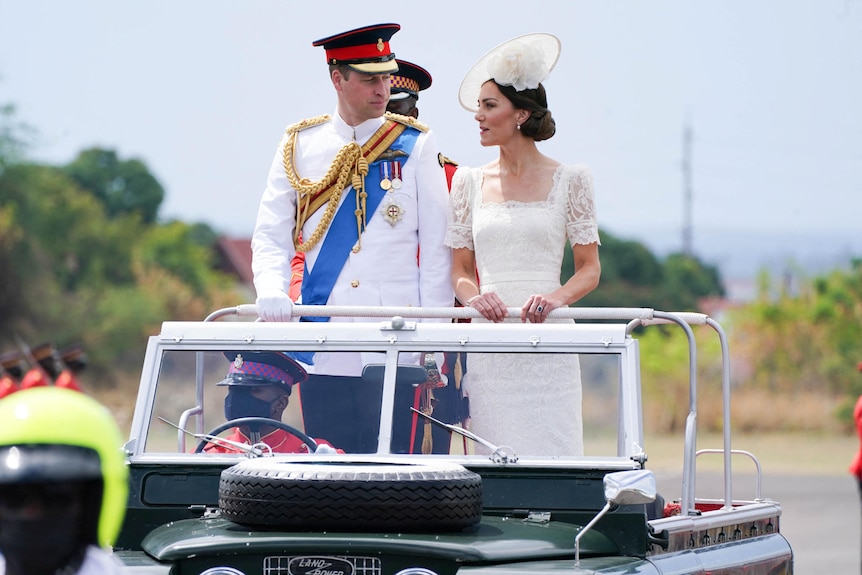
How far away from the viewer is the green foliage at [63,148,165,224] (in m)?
64.1

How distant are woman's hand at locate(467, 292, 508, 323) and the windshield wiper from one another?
529 mm

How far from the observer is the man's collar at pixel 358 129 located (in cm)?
696

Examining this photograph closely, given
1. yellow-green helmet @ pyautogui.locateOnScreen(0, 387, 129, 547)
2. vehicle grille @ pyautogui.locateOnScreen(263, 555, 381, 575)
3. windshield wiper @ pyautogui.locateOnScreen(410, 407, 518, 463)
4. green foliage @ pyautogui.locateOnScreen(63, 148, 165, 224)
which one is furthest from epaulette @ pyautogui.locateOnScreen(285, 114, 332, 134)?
green foliage @ pyautogui.locateOnScreen(63, 148, 165, 224)

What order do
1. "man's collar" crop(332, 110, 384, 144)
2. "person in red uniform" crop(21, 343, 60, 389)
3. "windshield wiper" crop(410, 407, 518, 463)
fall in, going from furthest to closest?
"person in red uniform" crop(21, 343, 60, 389)
"man's collar" crop(332, 110, 384, 144)
"windshield wiper" crop(410, 407, 518, 463)

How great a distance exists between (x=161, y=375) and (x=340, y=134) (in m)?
1.42

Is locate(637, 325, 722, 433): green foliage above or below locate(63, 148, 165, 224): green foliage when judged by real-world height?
below

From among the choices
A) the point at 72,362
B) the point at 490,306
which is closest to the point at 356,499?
the point at 490,306

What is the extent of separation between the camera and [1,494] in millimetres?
2758

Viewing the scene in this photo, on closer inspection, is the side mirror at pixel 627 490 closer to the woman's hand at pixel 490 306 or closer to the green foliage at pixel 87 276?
the woman's hand at pixel 490 306

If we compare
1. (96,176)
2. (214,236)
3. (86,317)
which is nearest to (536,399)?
(86,317)

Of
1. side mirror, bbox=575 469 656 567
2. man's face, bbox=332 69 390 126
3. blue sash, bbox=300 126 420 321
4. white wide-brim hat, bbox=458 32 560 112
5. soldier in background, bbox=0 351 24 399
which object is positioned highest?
white wide-brim hat, bbox=458 32 560 112

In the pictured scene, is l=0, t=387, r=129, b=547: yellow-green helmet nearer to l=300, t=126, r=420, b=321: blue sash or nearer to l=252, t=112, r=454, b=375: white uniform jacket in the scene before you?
l=252, t=112, r=454, b=375: white uniform jacket

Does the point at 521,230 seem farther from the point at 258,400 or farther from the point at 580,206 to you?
the point at 258,400

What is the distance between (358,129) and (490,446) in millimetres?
1809
